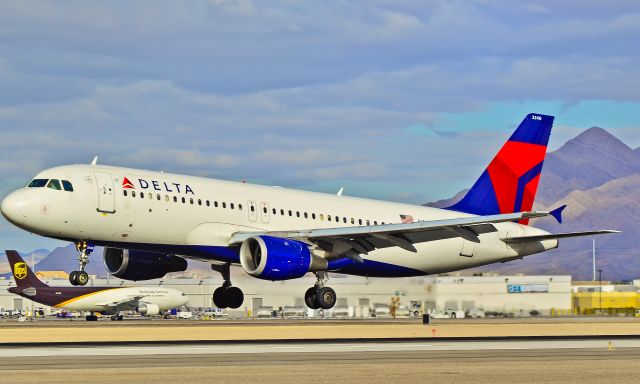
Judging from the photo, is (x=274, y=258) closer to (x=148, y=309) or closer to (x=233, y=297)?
(x=233, y=297)

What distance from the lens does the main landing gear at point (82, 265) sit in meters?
48.8

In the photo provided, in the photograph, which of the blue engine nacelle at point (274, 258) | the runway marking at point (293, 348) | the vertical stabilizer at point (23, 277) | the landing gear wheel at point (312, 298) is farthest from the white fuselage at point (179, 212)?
the vertical stabilizer at point (23, 277)

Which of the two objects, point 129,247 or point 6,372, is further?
point 129,247

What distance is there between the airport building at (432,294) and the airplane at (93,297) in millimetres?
22462

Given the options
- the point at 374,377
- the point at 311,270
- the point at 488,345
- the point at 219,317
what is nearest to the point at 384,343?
the point at 488,345

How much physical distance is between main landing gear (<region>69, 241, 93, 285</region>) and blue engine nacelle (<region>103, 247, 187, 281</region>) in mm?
6683

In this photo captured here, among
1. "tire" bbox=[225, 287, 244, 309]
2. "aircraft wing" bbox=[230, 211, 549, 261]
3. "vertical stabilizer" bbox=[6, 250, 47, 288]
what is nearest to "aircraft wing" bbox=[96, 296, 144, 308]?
"vertical stabilizer" bbox=[6, 250, 47, 288]

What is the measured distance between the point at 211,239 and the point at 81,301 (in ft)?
210

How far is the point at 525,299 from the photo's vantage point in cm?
8188

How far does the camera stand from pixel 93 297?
113 meters

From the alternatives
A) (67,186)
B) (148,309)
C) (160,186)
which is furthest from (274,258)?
(148,309)

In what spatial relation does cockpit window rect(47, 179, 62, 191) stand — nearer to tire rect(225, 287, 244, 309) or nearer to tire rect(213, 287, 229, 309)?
tire rect(213, 287, 229, 309)

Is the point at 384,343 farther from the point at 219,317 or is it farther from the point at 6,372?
the point at 219,317

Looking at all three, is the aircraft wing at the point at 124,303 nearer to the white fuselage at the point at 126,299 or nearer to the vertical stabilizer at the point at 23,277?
A: the white fuselage at the point at 126,299
